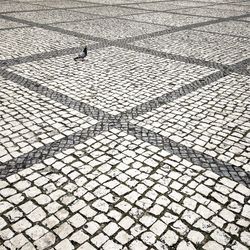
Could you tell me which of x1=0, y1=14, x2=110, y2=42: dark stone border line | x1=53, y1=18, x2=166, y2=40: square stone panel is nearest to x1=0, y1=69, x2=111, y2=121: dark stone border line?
x1=0, y1=14, x2=110, y2=42: dark stone border line

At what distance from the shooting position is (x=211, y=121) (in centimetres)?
505

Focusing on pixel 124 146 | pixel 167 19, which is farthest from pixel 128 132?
pixel 167 19

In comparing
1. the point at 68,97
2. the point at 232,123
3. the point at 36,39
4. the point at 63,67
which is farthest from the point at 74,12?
the point at 232,123

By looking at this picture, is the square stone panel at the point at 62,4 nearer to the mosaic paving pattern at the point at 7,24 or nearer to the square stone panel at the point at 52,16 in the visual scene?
the square stone panel at the point at 52,16

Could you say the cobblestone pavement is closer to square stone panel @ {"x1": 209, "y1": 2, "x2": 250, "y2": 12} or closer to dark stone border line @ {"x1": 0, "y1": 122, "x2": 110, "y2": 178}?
dark stone border line @ {"x1": 0, "y1": 122, "x2": 110, "y2": 178}

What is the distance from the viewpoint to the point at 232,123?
197 inches

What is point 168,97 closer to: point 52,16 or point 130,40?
point 130,40

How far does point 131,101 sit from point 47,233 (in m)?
3.27

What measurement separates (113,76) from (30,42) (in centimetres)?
387

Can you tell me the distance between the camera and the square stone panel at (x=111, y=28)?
1073 cm

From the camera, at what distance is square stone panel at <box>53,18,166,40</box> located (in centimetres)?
1073

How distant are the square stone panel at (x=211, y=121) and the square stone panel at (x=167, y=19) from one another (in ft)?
24.1

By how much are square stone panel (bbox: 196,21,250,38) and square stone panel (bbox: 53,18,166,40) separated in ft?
6.65

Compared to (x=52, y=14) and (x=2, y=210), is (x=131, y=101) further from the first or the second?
(x=52, y=14)
